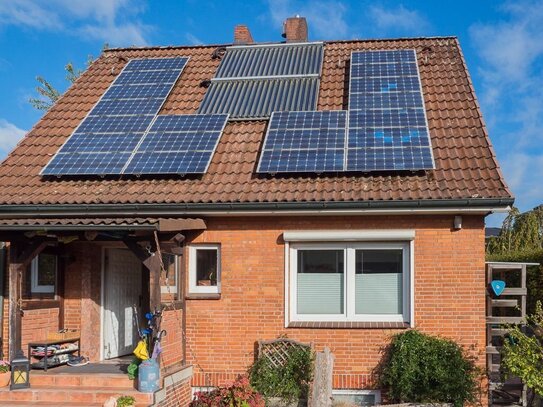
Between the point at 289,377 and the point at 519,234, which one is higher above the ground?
the point at 519,234

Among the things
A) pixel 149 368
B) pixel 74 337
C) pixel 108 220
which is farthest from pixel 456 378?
pixel 74 337

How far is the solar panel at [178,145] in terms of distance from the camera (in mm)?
11914

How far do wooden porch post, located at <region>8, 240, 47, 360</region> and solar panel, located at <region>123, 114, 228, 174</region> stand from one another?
2.20m

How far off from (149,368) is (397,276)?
4.47 meters

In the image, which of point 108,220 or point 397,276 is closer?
point 108,220

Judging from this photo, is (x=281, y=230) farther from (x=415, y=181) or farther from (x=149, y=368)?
(x=149, y=368)

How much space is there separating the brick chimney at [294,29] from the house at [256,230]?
16.2ft

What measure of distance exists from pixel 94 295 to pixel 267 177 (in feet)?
13.3

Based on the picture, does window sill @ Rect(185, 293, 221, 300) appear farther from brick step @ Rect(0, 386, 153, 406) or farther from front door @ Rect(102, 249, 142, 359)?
brick step @ Rect(0, 386, 153, 406)

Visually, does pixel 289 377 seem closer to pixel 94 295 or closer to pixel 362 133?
pixel 94 295

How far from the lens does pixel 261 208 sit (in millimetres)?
10930

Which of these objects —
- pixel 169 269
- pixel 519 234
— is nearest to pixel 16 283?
pixel 169 269

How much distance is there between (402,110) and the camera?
507 inches

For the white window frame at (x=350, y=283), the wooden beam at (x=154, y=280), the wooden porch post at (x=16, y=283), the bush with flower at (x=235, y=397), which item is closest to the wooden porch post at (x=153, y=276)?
the wooden beam at (x=154, y=280)
